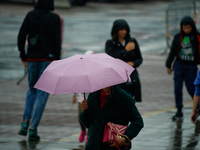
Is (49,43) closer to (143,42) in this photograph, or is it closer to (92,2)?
(143,42)

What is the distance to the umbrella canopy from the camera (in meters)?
4.12

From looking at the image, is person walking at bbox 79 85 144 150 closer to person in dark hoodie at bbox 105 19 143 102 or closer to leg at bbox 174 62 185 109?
person in dark hoodie at bbox 105 19 143 102

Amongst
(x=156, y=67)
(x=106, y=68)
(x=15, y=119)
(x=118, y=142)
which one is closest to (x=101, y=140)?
(x=118, y=142)

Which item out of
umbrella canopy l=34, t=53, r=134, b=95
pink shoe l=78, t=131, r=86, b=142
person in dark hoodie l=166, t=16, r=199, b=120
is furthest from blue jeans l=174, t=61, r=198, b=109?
umbrella canopy l=34, t=53, r=134, b=95

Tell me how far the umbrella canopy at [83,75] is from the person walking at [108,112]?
205 mm

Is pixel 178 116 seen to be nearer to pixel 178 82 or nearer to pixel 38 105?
pixel 178 82

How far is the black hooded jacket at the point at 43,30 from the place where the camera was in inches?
292

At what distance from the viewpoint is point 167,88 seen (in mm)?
12438

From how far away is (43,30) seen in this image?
7414 millimetres

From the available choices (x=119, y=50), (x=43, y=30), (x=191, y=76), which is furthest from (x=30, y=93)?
(x=191, y=76)

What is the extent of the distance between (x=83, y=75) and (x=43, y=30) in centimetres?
336

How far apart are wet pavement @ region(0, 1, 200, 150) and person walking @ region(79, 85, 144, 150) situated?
2.33 m

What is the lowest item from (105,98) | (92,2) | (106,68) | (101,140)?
(92,2)

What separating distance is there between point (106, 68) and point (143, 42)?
59.4ft
